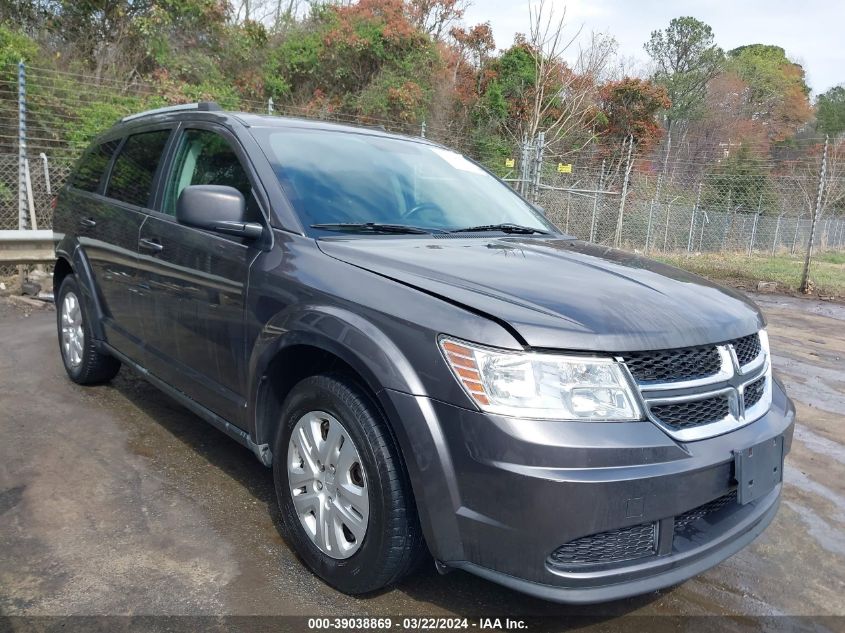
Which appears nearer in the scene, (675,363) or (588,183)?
(675,363)

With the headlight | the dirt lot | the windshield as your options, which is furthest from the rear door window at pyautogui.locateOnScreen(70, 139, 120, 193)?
the headlight

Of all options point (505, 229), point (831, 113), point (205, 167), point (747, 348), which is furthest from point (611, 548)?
point (831, 113)

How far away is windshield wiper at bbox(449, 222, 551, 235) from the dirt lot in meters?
1.50

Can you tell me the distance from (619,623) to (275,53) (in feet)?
68.7

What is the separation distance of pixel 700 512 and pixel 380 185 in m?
1.93

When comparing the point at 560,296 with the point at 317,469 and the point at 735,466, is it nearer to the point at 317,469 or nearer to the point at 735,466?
the point at 735,466

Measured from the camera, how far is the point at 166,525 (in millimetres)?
2920

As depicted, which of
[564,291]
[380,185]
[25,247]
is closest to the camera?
[564,291]

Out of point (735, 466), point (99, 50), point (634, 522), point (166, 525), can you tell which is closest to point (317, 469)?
point (166, 525)

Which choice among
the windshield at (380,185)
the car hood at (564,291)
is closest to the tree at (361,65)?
the windshield at (380,185)

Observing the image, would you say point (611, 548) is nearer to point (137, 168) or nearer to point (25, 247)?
point (137, 168)

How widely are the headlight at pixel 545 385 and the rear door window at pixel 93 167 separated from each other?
338 centimetres

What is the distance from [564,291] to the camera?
225cm

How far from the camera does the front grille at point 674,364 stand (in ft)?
6.66
